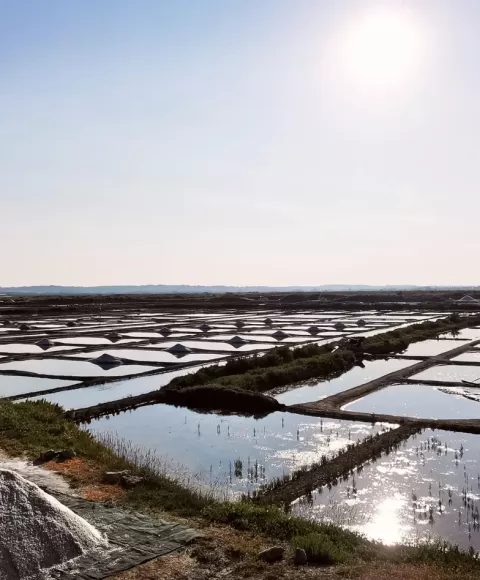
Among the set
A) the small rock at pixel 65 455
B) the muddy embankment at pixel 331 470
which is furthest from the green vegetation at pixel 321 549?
the small rock at pixel 65 455

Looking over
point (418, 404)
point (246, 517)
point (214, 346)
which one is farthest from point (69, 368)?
point (246, 517)

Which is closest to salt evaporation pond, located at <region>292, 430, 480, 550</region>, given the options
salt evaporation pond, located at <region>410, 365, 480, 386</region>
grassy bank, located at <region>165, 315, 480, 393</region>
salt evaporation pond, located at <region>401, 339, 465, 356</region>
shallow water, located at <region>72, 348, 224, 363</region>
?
grassy bank, located at <region>165, 315, 480, 393</region>

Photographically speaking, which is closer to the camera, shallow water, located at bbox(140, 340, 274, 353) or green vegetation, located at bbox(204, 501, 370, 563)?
green vegetation, located at bbox(204, 501, 370, 563)

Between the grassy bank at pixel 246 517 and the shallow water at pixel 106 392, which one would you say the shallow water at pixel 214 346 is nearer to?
the shallow water at pixel 106 392

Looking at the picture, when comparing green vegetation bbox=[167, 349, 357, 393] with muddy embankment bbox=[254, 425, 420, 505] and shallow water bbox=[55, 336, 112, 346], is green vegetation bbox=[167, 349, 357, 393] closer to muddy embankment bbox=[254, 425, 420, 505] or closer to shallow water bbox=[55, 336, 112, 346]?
muddy embankment bbox=[254, 425, 420, 505]

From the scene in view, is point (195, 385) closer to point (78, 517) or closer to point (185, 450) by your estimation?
point (185, 450)

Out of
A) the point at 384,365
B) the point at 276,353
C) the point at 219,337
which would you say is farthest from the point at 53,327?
the point at 384,365

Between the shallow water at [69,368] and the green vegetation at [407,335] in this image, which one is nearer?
the shallow water at [69,368]
